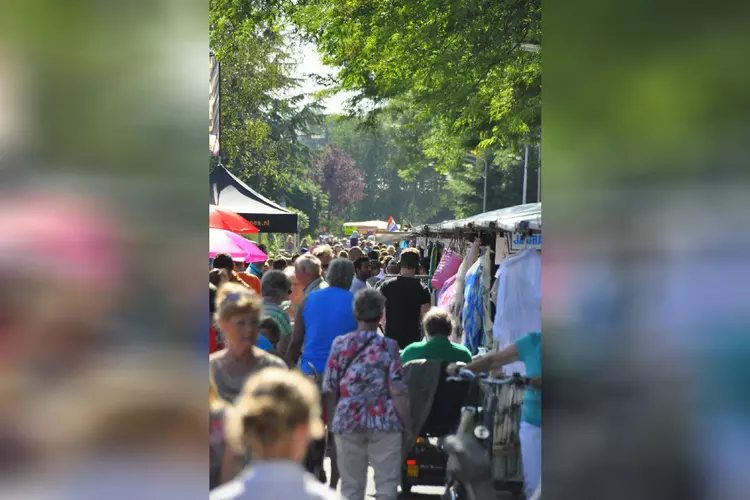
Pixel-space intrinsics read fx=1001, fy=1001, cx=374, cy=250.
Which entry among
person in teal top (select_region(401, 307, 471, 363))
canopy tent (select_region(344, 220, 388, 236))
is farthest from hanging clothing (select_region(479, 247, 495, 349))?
canopy tent (select_region(344, 220, 388, 236))

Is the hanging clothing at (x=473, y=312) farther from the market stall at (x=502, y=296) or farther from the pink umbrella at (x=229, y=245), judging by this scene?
the pink umbrella at (x=229, y=245)

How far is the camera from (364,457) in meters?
5.30

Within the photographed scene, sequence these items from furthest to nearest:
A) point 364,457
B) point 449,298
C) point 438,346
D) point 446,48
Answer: point 446,48
point 449,298
point 438,346
point 364,457

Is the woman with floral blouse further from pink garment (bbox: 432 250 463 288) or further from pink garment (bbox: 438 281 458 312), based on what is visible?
pink garment (bbox: 432 250 463 288)

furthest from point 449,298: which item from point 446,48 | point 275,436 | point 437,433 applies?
point 275,436

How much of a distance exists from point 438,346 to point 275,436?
2.99 m

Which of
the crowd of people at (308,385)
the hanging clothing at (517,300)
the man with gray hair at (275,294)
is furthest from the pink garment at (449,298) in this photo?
the hanging clothing at (517,300)

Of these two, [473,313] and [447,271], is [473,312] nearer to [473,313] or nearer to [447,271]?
[473,313]
